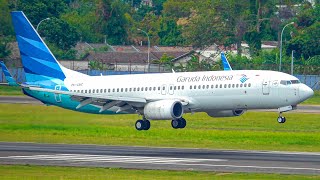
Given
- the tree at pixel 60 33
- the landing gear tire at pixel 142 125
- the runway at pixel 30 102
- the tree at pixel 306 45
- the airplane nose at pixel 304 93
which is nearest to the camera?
the airplane nose at pixel 304 93

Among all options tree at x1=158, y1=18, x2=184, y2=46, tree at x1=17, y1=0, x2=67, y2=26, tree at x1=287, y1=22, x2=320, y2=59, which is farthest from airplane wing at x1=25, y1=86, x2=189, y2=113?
tree at x1=158, y1=18, x2=184, y2=46

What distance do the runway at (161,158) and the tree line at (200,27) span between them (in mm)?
72909

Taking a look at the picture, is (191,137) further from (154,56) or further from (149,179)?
(154,56)

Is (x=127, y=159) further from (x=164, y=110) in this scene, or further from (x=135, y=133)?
(x=135, y=133)

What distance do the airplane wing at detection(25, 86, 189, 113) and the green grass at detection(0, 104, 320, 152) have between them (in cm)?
109

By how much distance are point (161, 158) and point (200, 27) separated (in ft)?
357

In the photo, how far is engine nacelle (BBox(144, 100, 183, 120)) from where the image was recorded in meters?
73.9

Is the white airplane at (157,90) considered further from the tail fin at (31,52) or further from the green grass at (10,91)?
the green grass at (10,91)

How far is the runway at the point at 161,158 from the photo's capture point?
175ft

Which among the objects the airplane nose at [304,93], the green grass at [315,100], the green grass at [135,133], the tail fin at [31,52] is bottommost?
the green grass at [315,100]

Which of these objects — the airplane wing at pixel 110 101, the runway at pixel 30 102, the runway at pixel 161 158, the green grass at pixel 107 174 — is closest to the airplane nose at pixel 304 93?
the airplane wing at pixel 110 101

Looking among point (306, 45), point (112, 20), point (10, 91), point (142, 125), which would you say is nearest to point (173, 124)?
point (142, 125)

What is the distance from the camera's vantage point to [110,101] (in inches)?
3024

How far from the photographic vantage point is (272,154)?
61.4 m
